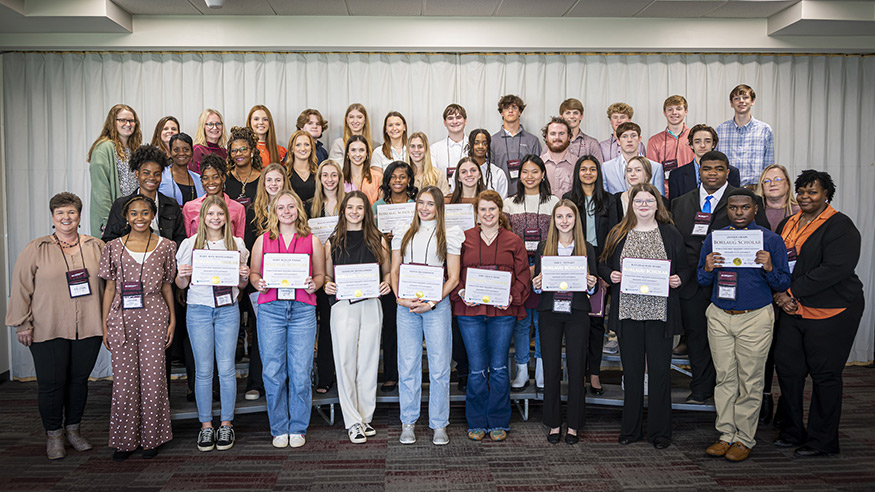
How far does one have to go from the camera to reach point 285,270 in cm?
385

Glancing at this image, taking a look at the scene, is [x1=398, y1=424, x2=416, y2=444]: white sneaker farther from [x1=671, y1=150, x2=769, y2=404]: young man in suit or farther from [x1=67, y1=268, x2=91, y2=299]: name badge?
[x1=67, y1=268, x2=91, y2=299]: name badge

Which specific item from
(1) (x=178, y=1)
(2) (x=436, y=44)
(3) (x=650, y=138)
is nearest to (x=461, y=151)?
(2) (x=436, y=44)

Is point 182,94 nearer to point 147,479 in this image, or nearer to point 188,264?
point 188,264

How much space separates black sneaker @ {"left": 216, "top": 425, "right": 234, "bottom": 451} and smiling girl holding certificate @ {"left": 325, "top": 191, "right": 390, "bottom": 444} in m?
0.81

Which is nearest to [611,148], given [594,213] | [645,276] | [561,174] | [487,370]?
[561,174]

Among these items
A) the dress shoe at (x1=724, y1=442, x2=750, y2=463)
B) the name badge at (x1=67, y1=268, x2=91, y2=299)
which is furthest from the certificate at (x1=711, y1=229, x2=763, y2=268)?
the name badge at (x1=67, y1=268, x2=91, y2=299)

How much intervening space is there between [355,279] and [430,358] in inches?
31.2

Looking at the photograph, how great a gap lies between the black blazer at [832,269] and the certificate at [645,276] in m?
0.91

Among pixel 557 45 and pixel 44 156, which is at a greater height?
pixel 557 45

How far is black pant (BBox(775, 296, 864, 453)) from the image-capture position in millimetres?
3783

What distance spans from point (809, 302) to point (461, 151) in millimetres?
3216

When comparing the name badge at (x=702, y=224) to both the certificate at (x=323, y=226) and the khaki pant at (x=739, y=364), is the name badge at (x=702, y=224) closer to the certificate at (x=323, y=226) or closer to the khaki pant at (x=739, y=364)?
the khaki pant at (x=739, y=364)

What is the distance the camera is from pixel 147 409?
3779 millimetres

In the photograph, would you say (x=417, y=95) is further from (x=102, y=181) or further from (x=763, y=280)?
(x=763, y=280)
